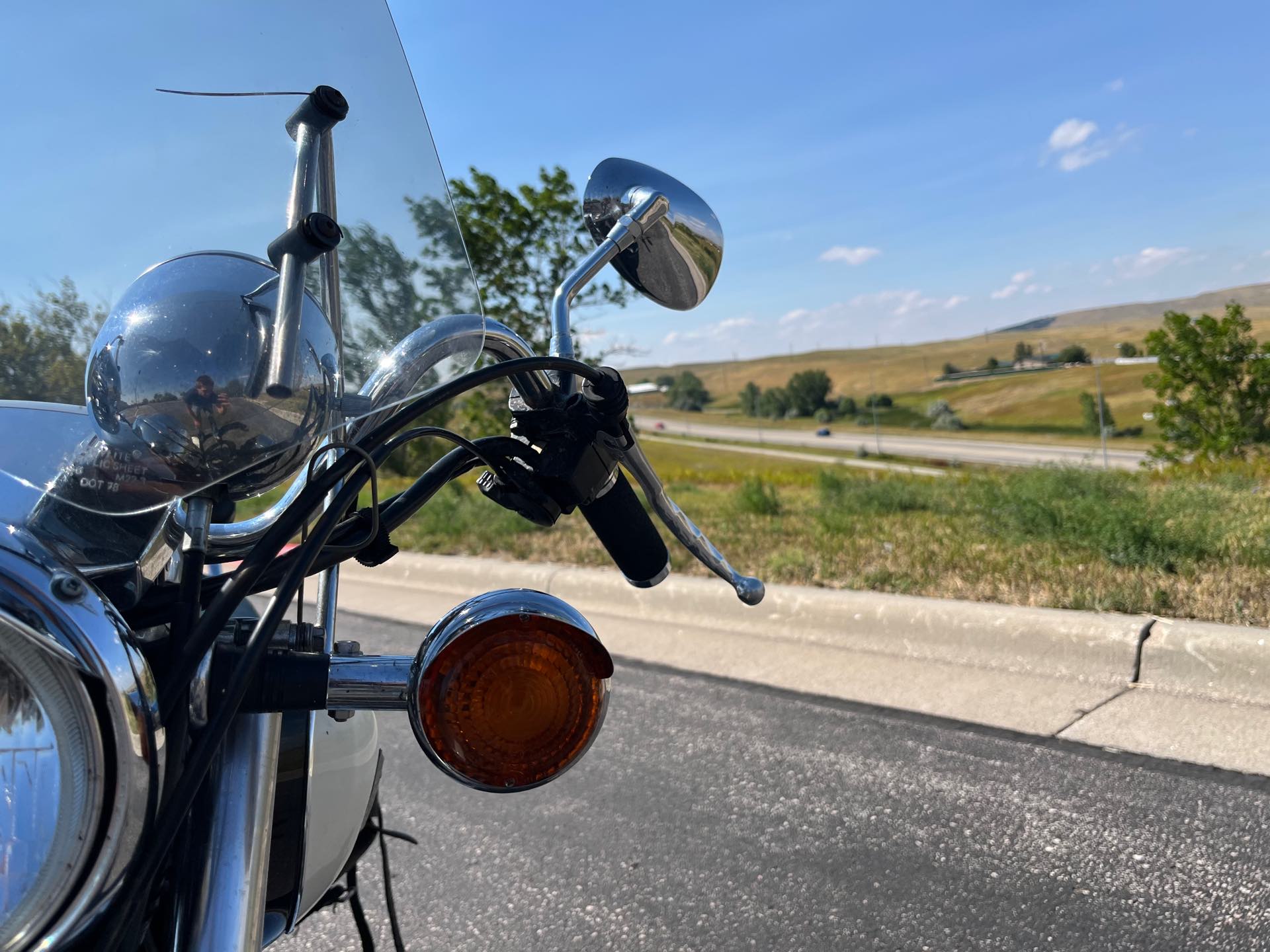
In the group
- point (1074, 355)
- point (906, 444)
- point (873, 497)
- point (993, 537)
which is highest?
point (1074, 355)

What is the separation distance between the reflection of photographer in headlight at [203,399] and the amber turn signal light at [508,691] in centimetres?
34

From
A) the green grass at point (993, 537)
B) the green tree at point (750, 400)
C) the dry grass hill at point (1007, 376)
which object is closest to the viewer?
the green grass at point (993, 537)

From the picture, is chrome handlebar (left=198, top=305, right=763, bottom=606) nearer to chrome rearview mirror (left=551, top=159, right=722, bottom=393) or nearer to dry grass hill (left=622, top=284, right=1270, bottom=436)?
chrome rearview mirror (left=551, top=159, right=722, bottom=393)

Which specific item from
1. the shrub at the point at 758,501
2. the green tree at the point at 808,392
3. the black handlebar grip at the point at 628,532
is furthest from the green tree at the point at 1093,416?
the black handlebar grip at the point at 628,532

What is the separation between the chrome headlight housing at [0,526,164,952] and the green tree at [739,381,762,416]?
118002 mm

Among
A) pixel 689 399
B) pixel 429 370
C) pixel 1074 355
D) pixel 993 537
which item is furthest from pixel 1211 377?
pixel 689 399

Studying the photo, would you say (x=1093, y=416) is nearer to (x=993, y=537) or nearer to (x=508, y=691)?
(x=993, y=537)

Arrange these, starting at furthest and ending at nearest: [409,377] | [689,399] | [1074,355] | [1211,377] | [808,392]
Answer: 1. [689,399]
2. [808,392]
3. [1074,355]
4. [1211,377]
5. [409,377]

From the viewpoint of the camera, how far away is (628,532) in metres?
1.62

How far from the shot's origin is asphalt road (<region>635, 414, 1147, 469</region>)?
63750 millimetres

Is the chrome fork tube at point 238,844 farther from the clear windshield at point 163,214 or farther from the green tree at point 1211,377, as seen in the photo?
the green tree at point 1211,377

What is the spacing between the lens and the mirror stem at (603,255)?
5.13 feet

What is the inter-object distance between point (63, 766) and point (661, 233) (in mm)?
1073

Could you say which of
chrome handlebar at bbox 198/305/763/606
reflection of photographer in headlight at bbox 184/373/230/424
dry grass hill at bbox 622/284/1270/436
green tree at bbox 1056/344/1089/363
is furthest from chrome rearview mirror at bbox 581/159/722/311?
green tree at bbox 1056/344/1089/363
